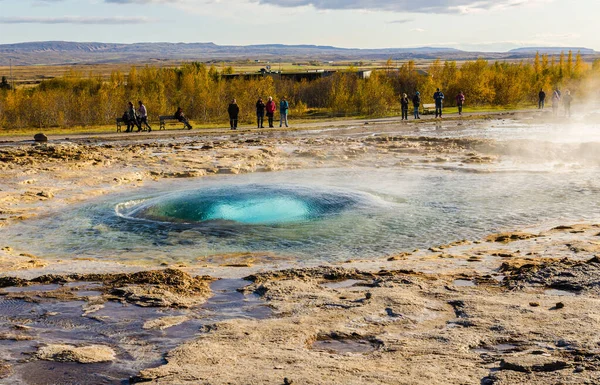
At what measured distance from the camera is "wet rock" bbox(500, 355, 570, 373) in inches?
205

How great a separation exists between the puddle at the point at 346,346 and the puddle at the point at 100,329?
2.98 feet

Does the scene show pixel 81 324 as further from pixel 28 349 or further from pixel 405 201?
pixel 405 201

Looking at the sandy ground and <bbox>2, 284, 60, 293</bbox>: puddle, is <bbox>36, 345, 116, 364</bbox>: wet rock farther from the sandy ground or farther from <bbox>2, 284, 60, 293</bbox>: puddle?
<bbox>2, 284, 60, 293</bbox>: puddle

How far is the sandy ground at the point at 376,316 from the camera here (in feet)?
17.3

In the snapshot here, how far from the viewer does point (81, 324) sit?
21.5 ft

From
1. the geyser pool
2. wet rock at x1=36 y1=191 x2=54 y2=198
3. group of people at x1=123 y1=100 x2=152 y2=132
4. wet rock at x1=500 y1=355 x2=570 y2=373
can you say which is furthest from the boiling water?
group of people at x1=123 y1=100 x2=152 y2=132

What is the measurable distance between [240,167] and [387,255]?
8.72 m

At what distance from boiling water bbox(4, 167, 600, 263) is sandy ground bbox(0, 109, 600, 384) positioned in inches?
24.6

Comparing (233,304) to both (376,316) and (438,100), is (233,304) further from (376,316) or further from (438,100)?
(438,100)

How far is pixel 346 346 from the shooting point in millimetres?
5906

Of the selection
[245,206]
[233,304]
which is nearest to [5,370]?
[233,304]

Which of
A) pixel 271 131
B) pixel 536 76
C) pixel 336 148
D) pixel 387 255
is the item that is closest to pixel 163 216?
pixel 387 255

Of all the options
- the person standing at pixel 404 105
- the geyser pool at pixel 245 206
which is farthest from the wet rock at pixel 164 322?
the person standing at pixel 404 105

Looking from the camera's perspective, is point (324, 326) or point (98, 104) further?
point (98, 104)
